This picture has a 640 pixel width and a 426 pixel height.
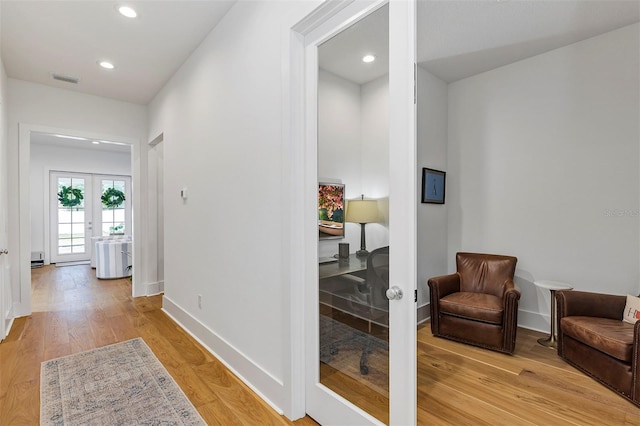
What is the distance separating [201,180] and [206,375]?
1.66m

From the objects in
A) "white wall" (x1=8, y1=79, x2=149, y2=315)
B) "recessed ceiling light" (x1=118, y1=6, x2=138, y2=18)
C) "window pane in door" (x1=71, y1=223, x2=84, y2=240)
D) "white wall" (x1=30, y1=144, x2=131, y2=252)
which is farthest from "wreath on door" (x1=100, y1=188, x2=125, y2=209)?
"recessed ceiling light" (x1=118, y1=6, x2=138, y2=18)

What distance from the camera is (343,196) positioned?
69.5 inches

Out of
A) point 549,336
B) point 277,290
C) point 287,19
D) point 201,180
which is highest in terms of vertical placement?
point 287,19

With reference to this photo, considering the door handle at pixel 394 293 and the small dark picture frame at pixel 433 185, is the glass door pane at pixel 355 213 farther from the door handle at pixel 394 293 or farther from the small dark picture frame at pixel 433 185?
the small dark picture frame at pixel 433 185

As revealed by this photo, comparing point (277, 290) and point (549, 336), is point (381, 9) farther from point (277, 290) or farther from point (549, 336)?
point (549, 336)

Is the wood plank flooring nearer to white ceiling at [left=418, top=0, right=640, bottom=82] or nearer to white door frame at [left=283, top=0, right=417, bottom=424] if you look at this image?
white door frame at [left=283, top=0, right=417, bottom=424]

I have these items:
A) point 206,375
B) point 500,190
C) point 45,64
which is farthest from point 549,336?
point 45,64

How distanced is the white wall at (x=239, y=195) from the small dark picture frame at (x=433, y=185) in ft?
7.10

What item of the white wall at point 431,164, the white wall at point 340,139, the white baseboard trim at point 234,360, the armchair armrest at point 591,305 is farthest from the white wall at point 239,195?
the armchair armrest at point 591,305

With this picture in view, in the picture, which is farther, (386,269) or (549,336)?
(549,336)

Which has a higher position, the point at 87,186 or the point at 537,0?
the point at 537,0

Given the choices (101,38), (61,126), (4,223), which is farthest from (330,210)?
(61,126)

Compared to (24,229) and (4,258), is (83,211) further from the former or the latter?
(4,258)

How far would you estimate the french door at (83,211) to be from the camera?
7.40m
